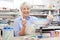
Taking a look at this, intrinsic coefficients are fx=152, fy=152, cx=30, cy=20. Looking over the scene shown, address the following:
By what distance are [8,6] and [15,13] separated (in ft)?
1.15

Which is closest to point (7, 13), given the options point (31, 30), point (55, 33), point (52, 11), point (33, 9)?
point (33, 9)

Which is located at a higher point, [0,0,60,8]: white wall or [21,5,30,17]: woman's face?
[0,0,60,8]: white wall

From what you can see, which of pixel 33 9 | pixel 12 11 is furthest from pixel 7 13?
pixel 33 9

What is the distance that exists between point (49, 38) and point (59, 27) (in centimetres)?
255

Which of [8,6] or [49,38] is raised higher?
[8,6]

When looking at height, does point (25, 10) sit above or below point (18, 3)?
below

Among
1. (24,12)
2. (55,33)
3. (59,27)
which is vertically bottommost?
(59,27)

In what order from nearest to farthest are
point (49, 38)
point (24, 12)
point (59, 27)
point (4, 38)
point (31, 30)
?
1. point (4, 38)
2. point (49, 38)
3. point (31, 30)
4. point (24, 12)
5. point (59, 27)

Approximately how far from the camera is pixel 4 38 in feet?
4.60

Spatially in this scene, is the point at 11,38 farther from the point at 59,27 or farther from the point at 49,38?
the point at 59,27

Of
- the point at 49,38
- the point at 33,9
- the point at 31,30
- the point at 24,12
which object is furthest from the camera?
Result: the point at 33,9

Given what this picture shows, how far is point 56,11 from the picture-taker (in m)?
4.51

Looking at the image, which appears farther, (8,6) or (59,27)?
(8,6)

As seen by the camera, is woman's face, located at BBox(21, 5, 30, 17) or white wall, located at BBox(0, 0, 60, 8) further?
white wall, located at BBox(0, 0, 60, 8)
